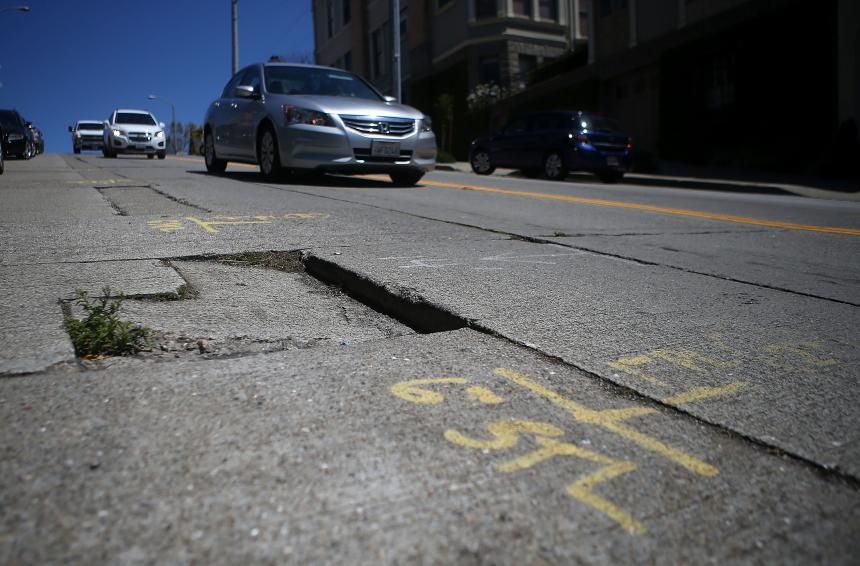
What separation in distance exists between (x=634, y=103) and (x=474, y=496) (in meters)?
24.5

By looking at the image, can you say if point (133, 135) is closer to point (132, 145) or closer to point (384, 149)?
point (132, 145)

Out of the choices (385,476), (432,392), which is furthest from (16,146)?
(385,476)

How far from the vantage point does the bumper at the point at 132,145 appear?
25125 millimetres

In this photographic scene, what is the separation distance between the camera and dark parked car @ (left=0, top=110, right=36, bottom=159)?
2223 centimetres

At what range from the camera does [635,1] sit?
2356 cm

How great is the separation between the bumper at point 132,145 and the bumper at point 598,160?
15.5 metres

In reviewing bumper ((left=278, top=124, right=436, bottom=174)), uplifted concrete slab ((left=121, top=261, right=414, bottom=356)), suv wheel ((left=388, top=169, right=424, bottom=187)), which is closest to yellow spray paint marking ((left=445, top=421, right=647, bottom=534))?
uplifted concrete slab ((left=121, top=261, right=414, bottom=356))

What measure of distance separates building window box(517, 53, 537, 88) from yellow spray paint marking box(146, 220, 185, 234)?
1061 inches

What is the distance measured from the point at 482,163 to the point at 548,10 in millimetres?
14787

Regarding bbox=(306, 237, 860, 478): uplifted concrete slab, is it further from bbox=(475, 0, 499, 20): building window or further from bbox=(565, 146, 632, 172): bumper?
bbox=(475, 0, 499, 20): building window

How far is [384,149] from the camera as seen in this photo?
10414 millimetres

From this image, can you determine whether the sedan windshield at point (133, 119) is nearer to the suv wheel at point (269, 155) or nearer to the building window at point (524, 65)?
the building window at point (524, 65)

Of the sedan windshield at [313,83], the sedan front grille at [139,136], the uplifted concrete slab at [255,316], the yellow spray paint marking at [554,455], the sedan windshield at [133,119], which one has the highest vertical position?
the sedan windshield at [133,119]

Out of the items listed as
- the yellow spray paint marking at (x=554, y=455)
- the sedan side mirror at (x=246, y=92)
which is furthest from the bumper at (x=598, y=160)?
the yellow spray paint marking at (x=554, y=455)
